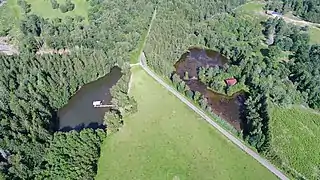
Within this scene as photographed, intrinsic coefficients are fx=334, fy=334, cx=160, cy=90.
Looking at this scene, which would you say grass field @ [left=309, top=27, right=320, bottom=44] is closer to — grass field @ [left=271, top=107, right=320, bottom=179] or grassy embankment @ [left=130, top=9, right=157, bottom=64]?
grass field @ [left=271, top=107, right=320, bottom=179]

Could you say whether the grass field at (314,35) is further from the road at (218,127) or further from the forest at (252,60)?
the road at (218,127)

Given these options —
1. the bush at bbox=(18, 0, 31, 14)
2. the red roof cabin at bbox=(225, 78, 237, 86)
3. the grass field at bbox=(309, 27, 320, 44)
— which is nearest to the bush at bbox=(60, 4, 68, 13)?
the bush at bbox=(18, 0, 31, 14)

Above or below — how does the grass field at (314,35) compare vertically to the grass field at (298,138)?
above

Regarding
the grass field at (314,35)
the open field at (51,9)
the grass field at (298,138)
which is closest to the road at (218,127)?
the grass field at (298,138)

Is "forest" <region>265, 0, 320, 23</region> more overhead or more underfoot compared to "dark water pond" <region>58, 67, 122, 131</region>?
more overhead

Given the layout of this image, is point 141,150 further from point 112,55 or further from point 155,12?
point 155,12

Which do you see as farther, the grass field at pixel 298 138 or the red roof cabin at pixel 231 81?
the red roof cabin at pixel 231 81

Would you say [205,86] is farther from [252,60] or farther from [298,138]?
[298,138]
